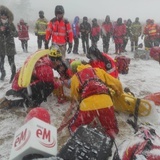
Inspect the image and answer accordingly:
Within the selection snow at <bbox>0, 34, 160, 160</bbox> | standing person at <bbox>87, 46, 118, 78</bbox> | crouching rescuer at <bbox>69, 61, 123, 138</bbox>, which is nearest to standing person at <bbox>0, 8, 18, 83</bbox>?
snow at <bbox>0, 34, 160, 160</bbox>

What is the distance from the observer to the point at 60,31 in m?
7.32

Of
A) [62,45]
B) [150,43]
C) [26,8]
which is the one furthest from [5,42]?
[26,8]

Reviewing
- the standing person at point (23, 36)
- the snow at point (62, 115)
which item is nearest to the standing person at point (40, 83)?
the snow at point (62, 115)

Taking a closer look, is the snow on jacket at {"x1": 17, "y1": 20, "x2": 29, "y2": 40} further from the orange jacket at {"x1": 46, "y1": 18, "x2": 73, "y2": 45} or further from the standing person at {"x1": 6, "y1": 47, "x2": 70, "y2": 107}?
the standing person at {"x1": 6, "y1": 47, "x2": 70, "y2": 107}

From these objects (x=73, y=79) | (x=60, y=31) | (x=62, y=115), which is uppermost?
(x=60, y=31)

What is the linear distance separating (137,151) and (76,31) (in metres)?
9.80

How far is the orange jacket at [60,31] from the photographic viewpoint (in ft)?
24.0

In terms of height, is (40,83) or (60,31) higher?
(60,31)

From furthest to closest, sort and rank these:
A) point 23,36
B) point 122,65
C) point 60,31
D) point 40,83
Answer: point 23,36 → point 122,65 → point 60,31 → point 40,83

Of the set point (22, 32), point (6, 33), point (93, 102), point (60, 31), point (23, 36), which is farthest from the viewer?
point (22, 32)

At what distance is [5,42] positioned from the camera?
6.09 meters

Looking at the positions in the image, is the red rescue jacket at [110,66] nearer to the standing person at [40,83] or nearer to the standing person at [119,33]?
the standing person at [40,83]

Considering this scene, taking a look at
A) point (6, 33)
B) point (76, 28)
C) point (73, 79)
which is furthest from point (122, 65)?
point (76, 28)

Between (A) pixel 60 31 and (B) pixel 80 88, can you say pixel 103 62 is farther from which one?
(A) pixel 60 31
